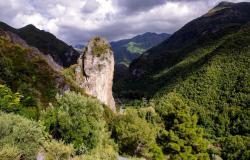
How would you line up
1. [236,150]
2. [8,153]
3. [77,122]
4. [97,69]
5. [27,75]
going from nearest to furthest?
[8,153] < [77,122] < [27,75] < [236,150] < [97,69]

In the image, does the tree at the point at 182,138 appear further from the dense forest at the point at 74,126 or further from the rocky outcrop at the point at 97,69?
Answer: the rocky outcrop at the point at 97,69

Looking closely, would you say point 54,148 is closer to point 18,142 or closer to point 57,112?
point 18,142

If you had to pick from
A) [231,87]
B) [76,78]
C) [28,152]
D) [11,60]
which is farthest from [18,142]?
[231,87]

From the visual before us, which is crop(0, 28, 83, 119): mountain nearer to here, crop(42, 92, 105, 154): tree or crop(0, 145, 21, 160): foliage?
crop(42, 92, 105, 154): tree

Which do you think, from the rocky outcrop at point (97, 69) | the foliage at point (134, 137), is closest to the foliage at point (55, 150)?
the foliage at point (134, 137)

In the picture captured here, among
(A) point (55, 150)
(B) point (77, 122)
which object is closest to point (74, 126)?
(B) point (77, 122)

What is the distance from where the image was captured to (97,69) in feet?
484

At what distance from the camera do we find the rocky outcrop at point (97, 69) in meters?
147

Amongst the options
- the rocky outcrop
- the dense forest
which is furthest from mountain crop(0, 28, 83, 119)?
the rocky outcrop

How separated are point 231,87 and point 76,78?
77.0 m

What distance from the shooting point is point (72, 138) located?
5434 cm

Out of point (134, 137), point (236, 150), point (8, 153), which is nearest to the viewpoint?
point (8, 153)

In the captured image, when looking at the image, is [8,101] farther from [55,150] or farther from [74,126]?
[55,150]

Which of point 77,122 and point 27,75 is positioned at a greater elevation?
point 27,75
